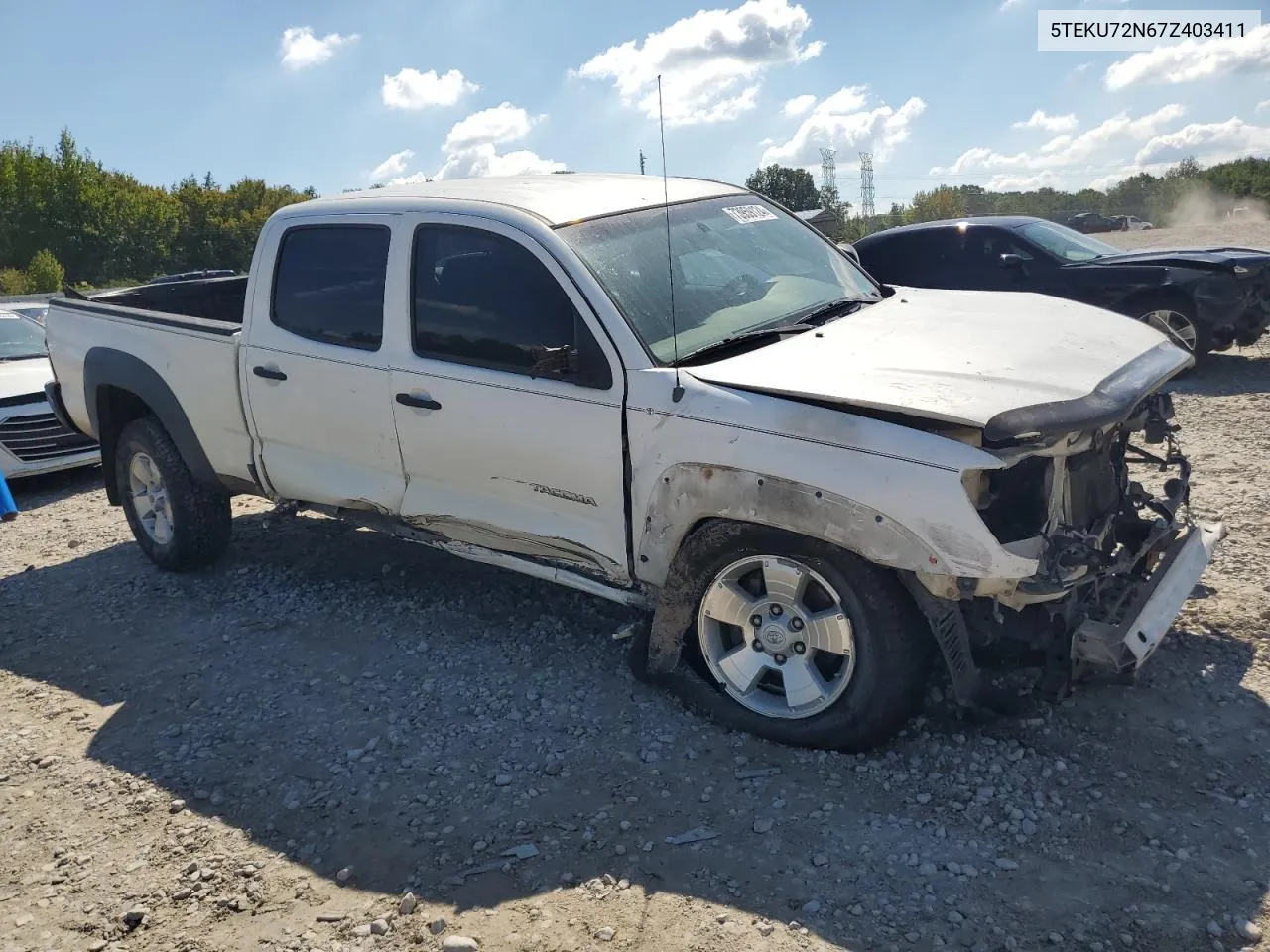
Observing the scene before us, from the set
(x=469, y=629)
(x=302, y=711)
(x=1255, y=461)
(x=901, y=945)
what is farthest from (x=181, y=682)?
(x=1255, y=461)

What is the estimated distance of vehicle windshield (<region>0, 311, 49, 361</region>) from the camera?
955 centimetres

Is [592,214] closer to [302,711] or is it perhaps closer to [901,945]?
[302,711]

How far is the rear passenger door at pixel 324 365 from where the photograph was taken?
15.4 ft

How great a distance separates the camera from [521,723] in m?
4.11

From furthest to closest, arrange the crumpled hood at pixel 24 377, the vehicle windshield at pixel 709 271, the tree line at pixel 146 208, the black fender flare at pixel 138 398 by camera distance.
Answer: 1. the tree line at pixel 146 208
2. the crumpled hood at pixel 24 377
3. the black fender flare at pixel 138 398
4. the vehicle windshield at pixel 709 271

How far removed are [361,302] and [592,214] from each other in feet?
3.83

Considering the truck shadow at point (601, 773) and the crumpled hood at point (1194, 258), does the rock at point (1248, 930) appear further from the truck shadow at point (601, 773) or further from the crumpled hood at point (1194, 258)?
the crumpled hood at point (1194, 258)

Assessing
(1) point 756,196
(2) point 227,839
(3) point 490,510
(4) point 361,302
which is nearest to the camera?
(2) point 227,839

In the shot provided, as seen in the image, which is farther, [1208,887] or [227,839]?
[227,839]

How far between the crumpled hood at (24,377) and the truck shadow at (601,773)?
406 centimetres

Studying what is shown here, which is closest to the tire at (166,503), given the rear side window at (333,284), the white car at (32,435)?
the rear side window at (333,284)

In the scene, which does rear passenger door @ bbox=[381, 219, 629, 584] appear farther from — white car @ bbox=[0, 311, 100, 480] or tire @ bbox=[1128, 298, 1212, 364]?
tire @ bbox=[1128, 298, 1212, 364]

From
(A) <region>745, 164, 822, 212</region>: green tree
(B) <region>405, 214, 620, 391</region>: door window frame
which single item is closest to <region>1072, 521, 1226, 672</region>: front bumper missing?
(B) <region>405, 214, 620, 391</region>: door window frame

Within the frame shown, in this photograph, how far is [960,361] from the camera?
143 inches
